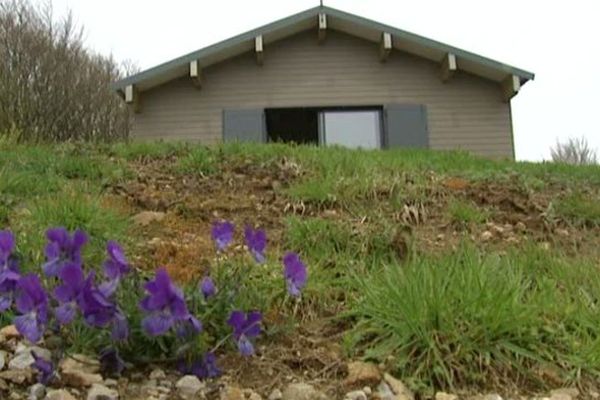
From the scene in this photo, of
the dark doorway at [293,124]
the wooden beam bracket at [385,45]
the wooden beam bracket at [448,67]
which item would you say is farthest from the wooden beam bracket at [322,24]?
the wooden beam bracket at [448,67]

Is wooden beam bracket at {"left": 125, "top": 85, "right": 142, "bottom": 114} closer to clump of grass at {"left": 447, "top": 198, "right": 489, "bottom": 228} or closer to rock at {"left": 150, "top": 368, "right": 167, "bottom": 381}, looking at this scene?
clump of grass at {"left": 447, "top": 198, "right": 489, "bottom": 228}

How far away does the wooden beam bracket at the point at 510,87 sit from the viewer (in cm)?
1180

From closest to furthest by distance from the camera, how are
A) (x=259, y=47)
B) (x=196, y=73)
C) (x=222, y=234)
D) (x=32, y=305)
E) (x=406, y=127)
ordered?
(x=32, y=305), (x=222, y=234), (x=196, y=73), (x=259, y=47), (x=406, y=127)

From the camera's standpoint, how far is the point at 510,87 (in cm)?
1198

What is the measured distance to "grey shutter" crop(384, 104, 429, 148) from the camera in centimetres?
1201

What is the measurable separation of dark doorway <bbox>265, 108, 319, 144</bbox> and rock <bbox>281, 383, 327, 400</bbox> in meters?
10.6

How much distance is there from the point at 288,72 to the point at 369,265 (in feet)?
32.0

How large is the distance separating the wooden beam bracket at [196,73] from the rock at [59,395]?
33.9 feet

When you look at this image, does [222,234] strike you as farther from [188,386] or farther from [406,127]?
[406,127]

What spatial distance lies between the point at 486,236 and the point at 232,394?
217 cm

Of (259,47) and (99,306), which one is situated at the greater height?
(259,47)

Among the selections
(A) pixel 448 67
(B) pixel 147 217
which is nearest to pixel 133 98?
(A) pixel 448 67

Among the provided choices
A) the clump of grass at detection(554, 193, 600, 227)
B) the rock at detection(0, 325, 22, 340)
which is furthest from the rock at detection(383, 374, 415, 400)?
the clump of grass at detection(554, 193, 600, 227)

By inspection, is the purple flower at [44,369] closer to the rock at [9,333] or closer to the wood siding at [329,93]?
the rock at [9,333]
